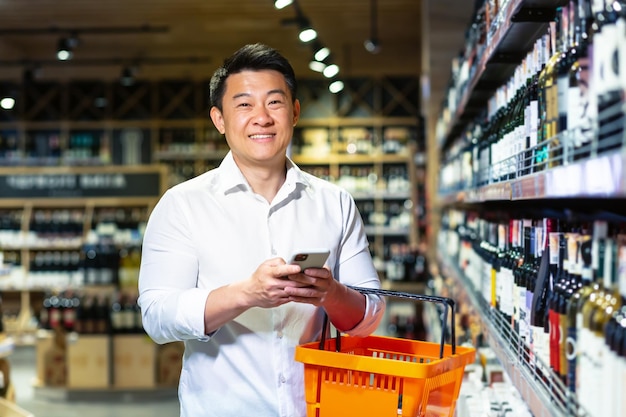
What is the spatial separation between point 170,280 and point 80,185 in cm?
684

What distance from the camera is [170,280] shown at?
223cm

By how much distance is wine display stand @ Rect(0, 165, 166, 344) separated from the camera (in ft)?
28.4

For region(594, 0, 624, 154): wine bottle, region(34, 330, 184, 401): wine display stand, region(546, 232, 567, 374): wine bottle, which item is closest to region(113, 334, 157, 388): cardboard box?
region(34, 330, 184, 401): wine display stand

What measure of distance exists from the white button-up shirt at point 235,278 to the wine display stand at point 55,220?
6129 mm

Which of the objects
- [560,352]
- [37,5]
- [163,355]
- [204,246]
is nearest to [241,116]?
[204,246]

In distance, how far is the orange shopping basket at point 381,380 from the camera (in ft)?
6.29

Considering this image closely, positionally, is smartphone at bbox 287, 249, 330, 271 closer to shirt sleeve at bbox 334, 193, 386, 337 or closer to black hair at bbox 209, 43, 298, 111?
shirt sleeve at bbox 334, 193, 386, 337

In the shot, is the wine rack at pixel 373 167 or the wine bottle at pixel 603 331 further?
the wine rack at pixel 373 167

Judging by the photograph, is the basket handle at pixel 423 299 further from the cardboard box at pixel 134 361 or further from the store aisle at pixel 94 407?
the cardboard box at pixel 134 361

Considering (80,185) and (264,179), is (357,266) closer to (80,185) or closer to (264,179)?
(264,179)

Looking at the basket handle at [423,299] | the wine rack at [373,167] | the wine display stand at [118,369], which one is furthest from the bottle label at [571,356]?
the wine rack at [373,167]

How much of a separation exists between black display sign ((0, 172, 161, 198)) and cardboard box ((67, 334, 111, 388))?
163 centimetres

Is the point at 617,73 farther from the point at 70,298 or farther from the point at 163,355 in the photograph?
the point at 70,298

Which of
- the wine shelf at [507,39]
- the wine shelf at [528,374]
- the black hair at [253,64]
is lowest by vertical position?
the wine shelf at [528,374]
